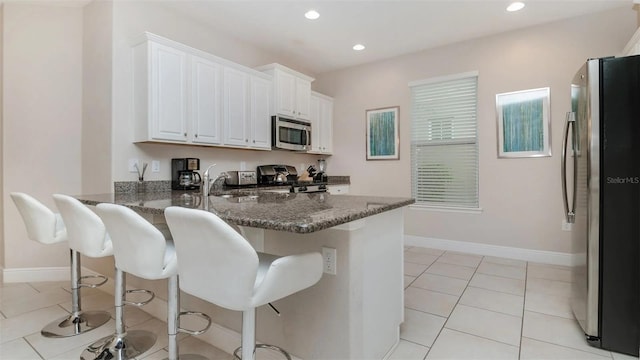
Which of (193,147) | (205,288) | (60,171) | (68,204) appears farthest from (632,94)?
(60,171)

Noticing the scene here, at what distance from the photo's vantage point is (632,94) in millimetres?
1762

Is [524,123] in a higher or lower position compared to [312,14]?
lower

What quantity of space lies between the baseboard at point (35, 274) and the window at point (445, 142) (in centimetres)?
419

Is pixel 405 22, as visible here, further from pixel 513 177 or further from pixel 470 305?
pixel 470 305

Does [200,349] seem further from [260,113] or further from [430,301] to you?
[260,113]

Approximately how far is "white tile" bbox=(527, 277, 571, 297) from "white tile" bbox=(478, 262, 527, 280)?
0.45ft

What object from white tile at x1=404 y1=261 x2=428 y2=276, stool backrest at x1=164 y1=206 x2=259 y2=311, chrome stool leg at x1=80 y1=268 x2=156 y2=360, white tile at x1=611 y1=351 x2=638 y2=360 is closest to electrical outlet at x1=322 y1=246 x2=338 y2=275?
stool backrest at x1=164 y1=206 x2=259 y2=311

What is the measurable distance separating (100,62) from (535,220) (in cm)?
482

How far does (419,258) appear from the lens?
3801mm

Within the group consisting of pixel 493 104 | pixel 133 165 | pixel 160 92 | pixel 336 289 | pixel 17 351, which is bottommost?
pixel 17 351

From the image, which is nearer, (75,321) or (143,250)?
(143,250)

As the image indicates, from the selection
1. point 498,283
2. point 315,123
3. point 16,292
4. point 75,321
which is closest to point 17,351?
point 75,321

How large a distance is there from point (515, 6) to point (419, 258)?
2851 millimetres

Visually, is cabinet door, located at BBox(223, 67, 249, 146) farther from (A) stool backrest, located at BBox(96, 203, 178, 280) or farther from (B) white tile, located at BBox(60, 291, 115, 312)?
(A) stool backrest, located at BBox(96, 203, 178, 280)
